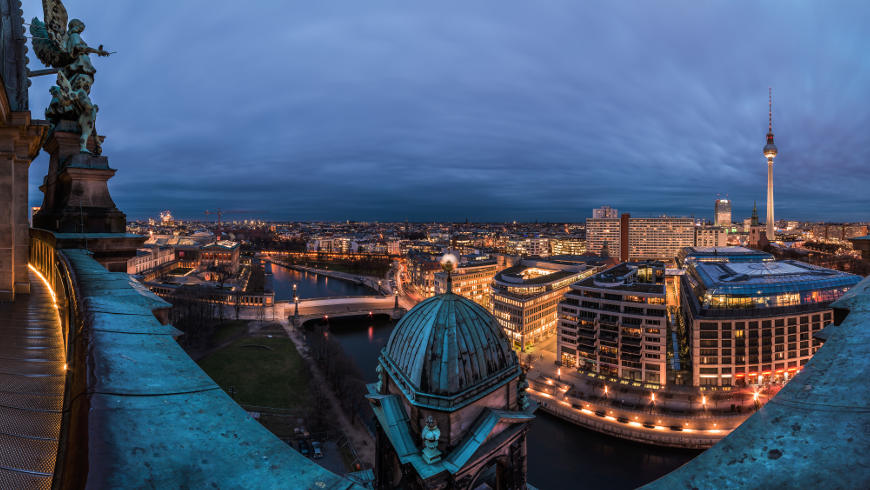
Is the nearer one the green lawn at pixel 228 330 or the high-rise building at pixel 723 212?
the green lawn at pixel 228 330

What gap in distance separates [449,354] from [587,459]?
22403 mm

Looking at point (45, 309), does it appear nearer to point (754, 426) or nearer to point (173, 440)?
point (173, 440)

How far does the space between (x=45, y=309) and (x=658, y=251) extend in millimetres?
103061

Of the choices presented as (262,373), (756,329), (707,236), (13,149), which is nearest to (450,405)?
(13,149)

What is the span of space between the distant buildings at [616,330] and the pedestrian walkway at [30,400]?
104 feet

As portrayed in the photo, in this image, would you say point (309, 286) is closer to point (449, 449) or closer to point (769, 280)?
point (769, 280)

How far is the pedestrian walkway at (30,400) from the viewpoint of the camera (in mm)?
1430

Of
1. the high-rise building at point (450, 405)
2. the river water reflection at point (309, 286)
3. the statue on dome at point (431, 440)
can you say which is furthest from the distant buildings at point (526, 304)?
the statue on dome at point (431, 440)

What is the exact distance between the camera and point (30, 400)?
1.96 meters

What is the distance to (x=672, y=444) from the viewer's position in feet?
75.8

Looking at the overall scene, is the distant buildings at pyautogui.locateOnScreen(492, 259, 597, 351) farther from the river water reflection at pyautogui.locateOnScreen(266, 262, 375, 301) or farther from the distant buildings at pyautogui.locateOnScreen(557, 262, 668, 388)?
the river water reflection at pyautogui.locateOnScreen(266, 262, 375, 301)

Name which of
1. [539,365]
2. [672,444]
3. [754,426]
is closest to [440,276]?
[539,365]

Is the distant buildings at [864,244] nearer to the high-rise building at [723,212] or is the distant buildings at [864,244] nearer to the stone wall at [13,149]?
the stone wall at [13,149]

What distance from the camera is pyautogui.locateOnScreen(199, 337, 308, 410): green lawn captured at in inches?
926
